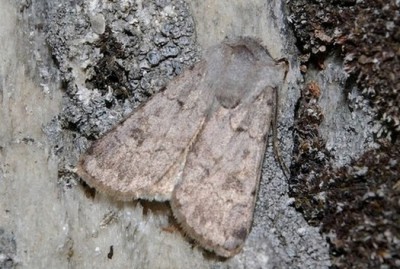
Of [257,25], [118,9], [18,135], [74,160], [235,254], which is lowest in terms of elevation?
[235,254]

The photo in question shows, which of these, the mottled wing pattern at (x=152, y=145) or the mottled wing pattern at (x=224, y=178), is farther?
the mottled wing pattern at (x=152, y=145)

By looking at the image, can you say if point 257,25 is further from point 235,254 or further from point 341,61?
point 235,254

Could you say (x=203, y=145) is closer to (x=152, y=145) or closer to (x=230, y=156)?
(x=230, y=156)

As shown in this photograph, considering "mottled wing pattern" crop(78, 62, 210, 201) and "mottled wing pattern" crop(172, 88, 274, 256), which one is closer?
"mottled wing pattern" crop(172, 88, 274, 256)

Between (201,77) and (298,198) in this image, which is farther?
(201,77)

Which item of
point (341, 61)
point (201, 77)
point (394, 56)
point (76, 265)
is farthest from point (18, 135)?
point (394, 56)

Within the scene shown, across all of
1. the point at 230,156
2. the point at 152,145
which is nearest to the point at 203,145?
the point at 230,156
